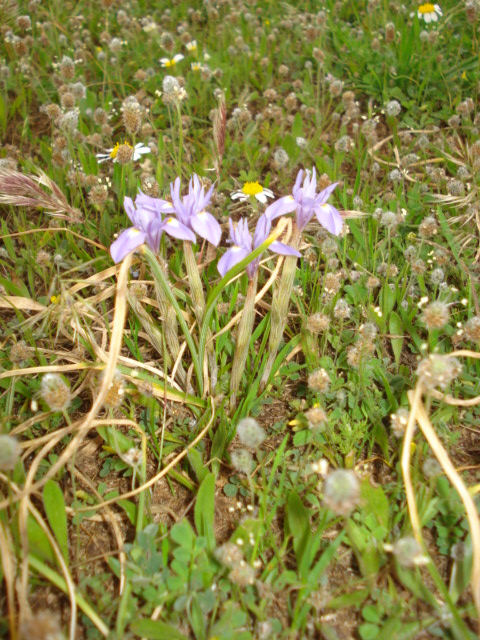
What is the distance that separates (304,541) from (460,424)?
Answer: 2.53 ft

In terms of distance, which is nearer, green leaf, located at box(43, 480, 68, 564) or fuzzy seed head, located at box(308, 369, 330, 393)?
green leaf, located at box(43, 480, 68, 564)

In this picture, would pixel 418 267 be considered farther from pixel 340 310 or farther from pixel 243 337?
pixel 243 337

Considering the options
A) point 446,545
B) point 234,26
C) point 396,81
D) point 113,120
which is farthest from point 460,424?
point 234,26

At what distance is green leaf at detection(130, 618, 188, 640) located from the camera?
1350 mm

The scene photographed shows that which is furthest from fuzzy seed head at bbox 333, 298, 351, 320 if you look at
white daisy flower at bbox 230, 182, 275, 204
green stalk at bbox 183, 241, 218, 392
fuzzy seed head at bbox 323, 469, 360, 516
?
fuzzy seed head at bbox 323, 469, 360, 516

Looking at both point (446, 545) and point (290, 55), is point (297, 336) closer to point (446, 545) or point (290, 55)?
point (446, 545)

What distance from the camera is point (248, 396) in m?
1.86

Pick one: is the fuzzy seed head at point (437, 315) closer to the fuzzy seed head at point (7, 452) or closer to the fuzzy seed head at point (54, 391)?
the fuzzy seed head at point (54, 391)

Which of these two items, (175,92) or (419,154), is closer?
(175,92)

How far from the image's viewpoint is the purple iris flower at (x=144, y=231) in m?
1.51

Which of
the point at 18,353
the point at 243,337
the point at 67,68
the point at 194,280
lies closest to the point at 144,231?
the point at 194,280

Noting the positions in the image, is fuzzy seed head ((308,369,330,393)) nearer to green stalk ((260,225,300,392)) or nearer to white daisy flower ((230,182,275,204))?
green stalk ((260,225,300,392))

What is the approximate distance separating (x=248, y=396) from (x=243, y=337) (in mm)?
214

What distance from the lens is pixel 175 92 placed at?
254 cm
